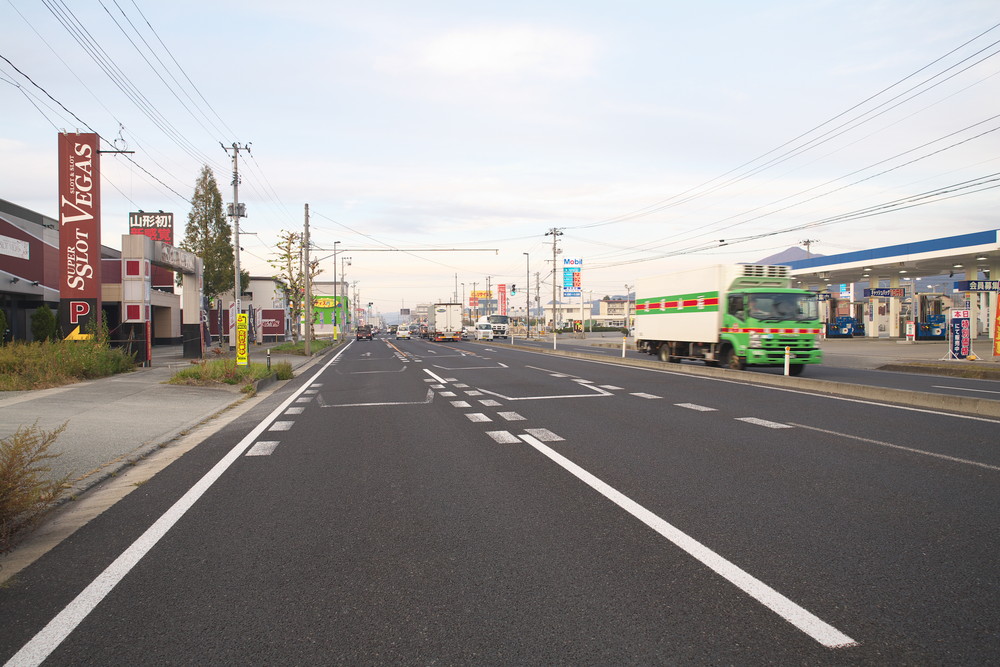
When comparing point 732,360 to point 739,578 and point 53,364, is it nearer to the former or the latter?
point 739,578

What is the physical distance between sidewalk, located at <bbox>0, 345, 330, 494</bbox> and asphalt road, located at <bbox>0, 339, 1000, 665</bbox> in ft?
3.18

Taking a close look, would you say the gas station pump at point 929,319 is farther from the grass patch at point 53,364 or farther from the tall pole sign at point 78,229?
the tall pole sign at point 78,229

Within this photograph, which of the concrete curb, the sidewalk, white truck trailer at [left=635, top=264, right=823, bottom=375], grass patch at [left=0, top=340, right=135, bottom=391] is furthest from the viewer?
white truck trailer at [left=635, top=264, right=823, bottom=375]

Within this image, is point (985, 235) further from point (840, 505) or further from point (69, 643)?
point (69, 643)

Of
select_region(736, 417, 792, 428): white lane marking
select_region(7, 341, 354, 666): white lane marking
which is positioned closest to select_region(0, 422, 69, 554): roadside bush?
select_region(7, 341, 354, 666): white lane marking

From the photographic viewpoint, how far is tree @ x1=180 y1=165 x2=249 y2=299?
59812 mm

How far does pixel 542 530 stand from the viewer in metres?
4.95

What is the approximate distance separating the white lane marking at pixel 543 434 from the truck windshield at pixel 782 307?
495 inches

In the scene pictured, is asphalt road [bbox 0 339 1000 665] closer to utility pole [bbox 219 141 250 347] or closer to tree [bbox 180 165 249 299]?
utility pole [bbox 219 141 250 347]

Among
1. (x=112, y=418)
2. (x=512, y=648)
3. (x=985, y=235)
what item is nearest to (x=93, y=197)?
(x=112, y=418)

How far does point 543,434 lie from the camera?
928 cm

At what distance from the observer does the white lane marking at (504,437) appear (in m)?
8.71

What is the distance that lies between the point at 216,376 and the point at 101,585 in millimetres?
14751

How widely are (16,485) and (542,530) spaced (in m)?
4.17
